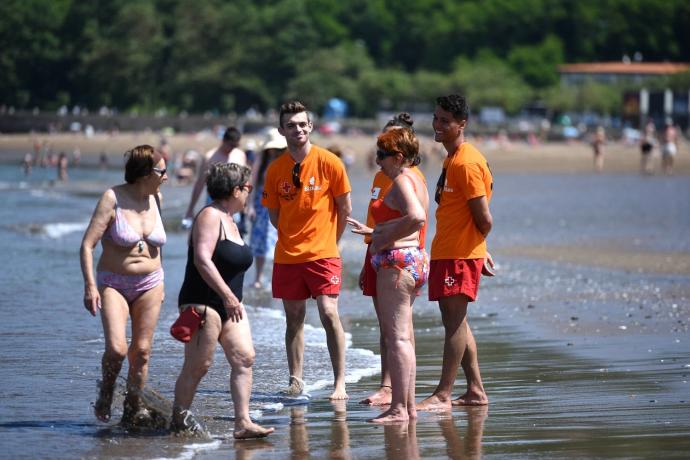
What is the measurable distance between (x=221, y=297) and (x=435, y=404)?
158 centimetres

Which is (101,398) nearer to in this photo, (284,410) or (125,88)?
(284,410)

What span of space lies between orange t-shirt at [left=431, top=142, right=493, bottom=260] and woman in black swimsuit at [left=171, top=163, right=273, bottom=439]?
123 centimetres

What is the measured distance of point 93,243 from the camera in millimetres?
6992

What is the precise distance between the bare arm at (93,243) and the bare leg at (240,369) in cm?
69

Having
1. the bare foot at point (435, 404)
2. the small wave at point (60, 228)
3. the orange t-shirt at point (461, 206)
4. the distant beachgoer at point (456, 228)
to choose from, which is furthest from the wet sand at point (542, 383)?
the small wave at point (60, 228)

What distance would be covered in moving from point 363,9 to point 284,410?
4957 inches

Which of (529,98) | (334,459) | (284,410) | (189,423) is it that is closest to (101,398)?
(189,423)

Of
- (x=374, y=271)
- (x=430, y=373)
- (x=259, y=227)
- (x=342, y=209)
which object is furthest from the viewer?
(x=259, y=227)

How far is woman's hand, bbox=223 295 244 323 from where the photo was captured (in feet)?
22.0

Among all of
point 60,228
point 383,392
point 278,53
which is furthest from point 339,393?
point 278,53

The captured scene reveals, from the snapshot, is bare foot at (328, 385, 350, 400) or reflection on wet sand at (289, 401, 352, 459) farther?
bare foot at (328, 385, 350, 400)

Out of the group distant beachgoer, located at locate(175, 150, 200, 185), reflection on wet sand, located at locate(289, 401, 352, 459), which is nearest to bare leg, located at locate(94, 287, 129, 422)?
reflection on wet sand, located at locate(289, 401, 352, 459)

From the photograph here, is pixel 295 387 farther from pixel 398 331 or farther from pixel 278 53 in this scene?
pixel 278 53

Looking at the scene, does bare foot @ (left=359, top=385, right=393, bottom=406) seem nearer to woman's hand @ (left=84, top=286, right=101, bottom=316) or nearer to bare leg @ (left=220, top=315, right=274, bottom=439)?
bare leg @ (left=220, top=315, right=274, bottom=439)
